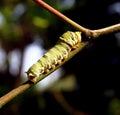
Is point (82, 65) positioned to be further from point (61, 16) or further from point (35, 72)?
point (61, 16)

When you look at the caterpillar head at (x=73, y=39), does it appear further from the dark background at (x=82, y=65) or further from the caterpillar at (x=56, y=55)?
the dark background at (x=82, y=65)

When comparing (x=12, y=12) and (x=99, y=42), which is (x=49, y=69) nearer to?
(x=99, y=42)

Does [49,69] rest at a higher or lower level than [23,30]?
lower

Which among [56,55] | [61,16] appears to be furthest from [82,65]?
[61,16]

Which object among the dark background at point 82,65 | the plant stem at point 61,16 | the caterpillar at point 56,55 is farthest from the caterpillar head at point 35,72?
the dark background at point 82,65

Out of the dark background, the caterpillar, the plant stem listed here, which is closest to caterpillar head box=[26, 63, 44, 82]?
the caterpillar

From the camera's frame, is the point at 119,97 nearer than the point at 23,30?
Yes

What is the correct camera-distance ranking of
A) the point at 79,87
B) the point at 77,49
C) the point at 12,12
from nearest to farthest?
1. the point at 77,49
2. the point at 79,87
3. the point at 12,12

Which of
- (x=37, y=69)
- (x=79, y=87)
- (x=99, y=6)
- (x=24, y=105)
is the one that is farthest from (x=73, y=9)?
(x=37, y=69)
